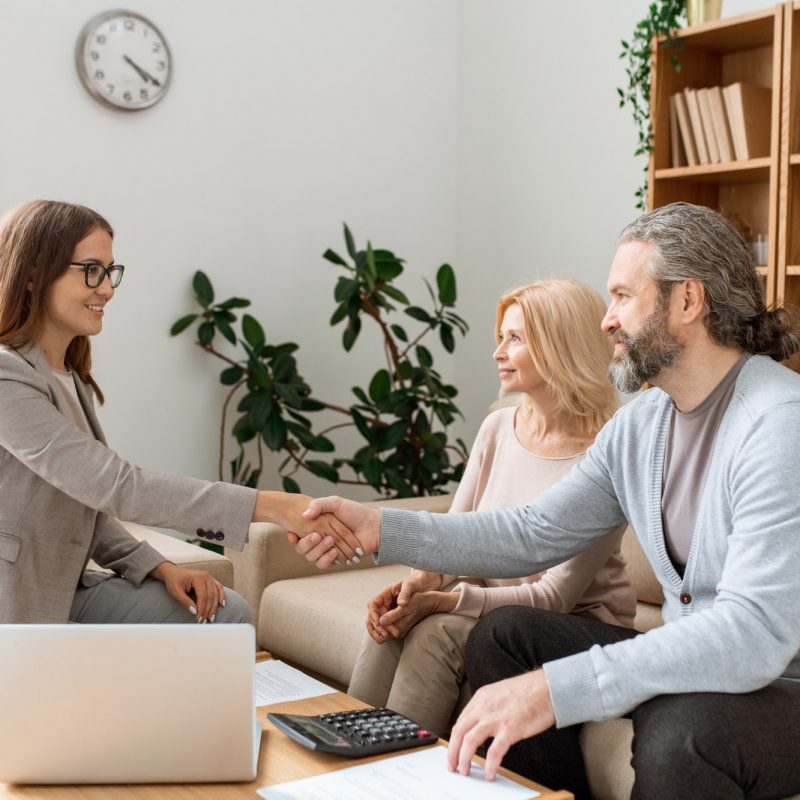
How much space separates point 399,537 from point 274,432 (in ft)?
6.28

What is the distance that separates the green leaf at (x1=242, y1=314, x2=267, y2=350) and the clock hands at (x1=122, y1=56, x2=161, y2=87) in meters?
0.91

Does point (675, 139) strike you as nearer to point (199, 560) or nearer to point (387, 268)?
point (387, 268)

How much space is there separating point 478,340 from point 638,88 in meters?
1.28

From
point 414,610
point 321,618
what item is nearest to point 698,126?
point 321,618

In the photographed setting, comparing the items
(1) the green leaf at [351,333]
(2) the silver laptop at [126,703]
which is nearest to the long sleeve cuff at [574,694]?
(2) the silver laptop at [126,703]

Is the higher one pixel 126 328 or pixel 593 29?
pixel 593 29

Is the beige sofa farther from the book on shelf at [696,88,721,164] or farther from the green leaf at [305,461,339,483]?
the book on shelf at [696,88,721,164]

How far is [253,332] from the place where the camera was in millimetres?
3934

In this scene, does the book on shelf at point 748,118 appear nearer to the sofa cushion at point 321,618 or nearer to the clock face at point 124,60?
the sofa cushion at point 321,618

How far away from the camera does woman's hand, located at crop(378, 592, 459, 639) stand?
2051 millimetres

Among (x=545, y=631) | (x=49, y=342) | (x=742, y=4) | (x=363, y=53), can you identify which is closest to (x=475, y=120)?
(x=363, y=53)

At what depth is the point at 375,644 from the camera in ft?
6.99

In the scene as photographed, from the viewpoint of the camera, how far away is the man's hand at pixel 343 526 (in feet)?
6.71

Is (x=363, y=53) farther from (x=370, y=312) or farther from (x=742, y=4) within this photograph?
(x=742, y=4)
